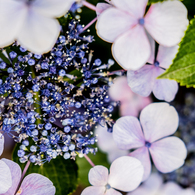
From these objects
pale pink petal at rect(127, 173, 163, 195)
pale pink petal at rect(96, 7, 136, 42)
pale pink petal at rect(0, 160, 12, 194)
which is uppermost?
pale pink petal at rect(96, 7, 136, 42)

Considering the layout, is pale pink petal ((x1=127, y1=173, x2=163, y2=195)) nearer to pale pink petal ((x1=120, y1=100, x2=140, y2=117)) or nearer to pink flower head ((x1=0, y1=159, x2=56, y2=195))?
pale pink petal ((x1=120, y1=100, x2=140, y2=117))

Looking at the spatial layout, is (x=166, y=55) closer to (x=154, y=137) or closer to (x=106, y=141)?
(x=154, y=137)

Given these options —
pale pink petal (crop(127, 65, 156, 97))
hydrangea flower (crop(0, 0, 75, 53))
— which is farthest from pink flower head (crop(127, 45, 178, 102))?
hydrangea flower (crop(0, 0, 75, 53))

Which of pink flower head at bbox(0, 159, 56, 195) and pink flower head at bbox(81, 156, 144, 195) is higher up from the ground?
pink flower head at bbox(0, 159, 56, 195)

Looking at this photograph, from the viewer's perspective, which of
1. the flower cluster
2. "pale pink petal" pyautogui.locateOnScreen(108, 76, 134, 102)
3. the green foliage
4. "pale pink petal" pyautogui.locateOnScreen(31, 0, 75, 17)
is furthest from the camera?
the green foliage

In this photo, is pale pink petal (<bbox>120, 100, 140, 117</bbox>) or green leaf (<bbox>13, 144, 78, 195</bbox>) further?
pale pink petal (<bbox>120, 100, 140, 117</bbox>)

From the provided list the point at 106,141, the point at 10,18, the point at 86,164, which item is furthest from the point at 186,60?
the point at 86,164
